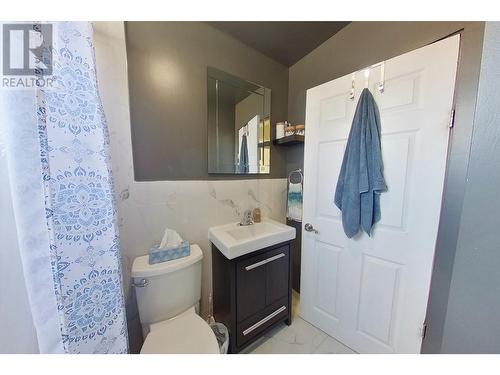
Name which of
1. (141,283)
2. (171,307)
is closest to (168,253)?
(141,283)

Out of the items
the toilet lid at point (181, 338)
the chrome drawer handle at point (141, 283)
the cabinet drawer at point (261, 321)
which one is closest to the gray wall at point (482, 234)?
the cabinet drawer at point (261, 321)

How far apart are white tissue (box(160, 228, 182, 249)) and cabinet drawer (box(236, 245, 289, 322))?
0.44m

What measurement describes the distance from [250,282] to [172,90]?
1.45 meters

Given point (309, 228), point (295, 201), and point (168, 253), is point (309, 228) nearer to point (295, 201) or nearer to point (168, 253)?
point (295, 201)

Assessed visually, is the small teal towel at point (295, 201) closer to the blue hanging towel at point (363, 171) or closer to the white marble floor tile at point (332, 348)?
the blue hanging towel at point (363, 171)

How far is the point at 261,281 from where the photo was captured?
48.7 inches

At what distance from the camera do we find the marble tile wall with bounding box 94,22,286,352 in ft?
3.29

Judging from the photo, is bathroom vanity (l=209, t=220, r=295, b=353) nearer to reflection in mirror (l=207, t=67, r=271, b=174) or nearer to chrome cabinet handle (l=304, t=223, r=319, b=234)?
chrome cabinet handle (l=304, t=223, r=319, b=234)

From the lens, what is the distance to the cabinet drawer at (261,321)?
3.88 ft

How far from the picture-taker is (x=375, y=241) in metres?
1.10

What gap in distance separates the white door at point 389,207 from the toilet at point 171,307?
0.95 metres
